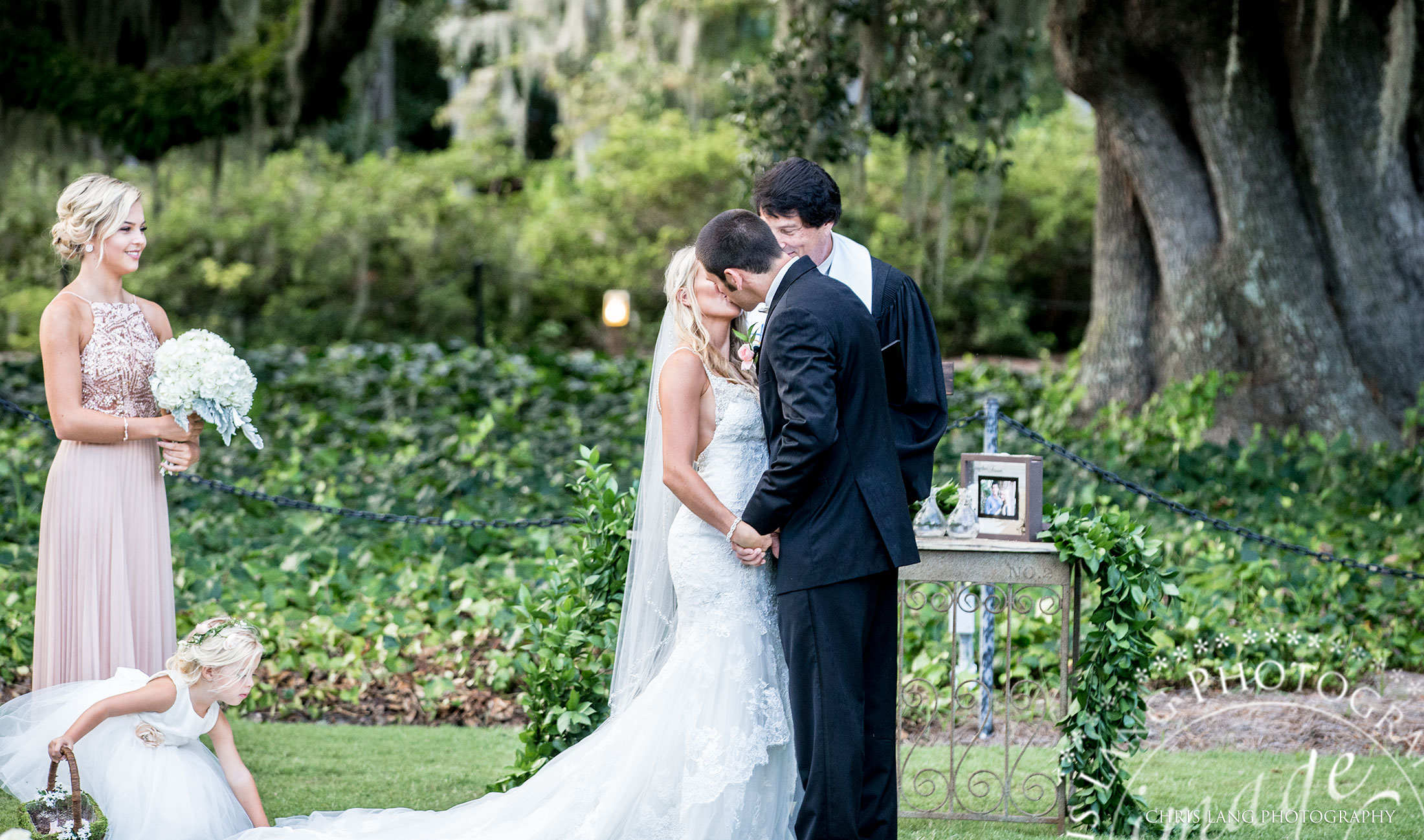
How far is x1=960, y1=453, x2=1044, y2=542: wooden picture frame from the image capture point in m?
3.72

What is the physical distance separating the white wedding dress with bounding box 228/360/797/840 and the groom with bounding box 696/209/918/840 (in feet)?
0.49

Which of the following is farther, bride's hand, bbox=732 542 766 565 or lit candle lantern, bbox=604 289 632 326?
lit candle lantern, bbox=604 289 632 326

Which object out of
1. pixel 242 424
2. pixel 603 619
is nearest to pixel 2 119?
pixel 242 424

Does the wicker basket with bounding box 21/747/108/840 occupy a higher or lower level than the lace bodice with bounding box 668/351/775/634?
lower

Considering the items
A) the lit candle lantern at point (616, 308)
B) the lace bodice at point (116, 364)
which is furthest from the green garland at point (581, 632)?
the lit candle lantern at point (616, 308)

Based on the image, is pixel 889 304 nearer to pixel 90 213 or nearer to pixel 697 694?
pixel 697 694

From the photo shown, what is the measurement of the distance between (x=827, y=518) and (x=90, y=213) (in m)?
2.10

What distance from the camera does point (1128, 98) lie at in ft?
27.8

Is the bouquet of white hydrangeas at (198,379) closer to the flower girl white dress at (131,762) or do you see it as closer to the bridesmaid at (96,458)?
the bridesmaid at (96,458)

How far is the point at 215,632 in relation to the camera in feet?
11.0

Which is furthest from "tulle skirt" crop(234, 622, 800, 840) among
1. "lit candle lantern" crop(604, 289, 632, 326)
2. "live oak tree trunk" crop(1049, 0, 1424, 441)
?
"lit candle lantern" crop(604, 289, 632, 326)

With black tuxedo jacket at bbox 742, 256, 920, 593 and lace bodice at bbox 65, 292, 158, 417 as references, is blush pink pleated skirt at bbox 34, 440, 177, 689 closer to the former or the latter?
lace bodice at bbox 65, 292, 158, 417

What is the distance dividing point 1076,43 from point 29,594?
664 centimetres

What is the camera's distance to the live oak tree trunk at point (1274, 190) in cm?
812
